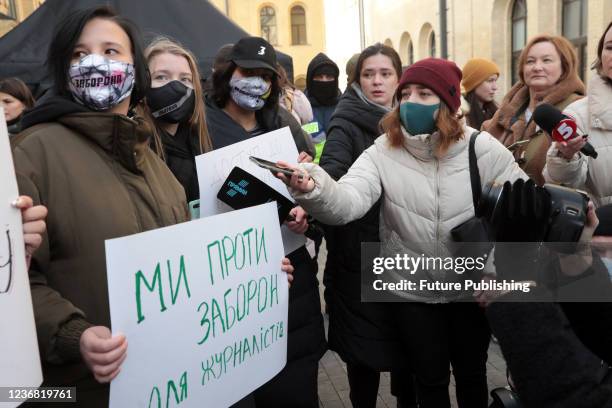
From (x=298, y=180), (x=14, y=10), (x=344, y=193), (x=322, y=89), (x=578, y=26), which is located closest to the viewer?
(x=298, y=180)

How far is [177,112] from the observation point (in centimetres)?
235

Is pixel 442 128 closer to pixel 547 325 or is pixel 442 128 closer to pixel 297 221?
pixel 297 221

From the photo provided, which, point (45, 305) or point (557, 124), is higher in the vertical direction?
point (557, 124)

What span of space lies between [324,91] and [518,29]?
37.2 feet

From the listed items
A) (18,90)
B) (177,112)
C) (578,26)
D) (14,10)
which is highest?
A: (14,10)

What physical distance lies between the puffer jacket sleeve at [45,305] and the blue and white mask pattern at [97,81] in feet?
0.95

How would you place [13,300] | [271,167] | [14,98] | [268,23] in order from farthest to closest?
[268,23]
[14,98]
[271,167]
[13,300]

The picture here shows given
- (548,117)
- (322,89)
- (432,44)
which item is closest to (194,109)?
(548,117)

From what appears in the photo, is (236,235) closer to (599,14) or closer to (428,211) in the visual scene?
(428,211)

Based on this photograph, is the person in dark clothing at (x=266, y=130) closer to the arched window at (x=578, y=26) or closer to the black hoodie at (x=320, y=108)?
the black hoodie at (x=320, y=108)

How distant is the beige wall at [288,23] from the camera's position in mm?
34094

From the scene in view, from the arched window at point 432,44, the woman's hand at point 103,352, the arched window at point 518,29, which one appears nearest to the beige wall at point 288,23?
the arched window at point 432,44

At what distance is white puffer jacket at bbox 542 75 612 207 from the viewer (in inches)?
99.5

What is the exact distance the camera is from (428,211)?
7.37 feet
